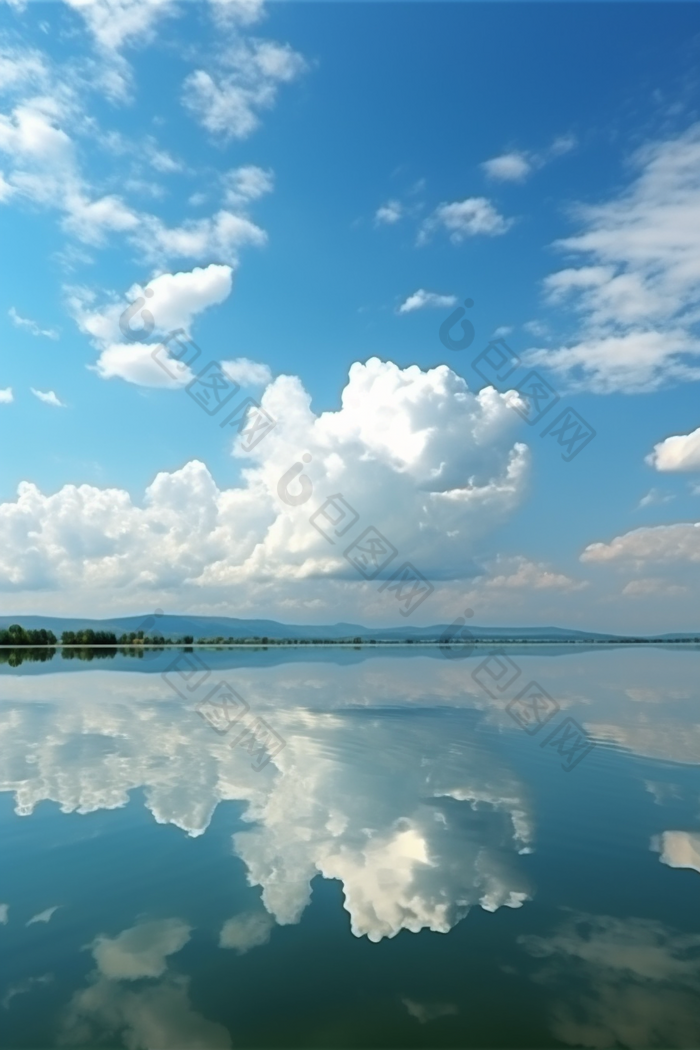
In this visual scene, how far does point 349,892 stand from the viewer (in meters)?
11.2

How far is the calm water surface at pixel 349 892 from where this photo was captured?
7656 mm

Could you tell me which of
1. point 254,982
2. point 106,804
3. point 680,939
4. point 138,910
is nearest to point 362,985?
point 254,982

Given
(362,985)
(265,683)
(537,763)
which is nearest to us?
(362,985)

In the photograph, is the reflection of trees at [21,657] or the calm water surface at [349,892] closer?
the calm water surface at [349,892]

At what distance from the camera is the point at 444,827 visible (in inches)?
578

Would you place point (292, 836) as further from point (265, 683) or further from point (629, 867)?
point (265, 683)

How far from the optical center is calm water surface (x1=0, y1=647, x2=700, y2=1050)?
766 centimetres

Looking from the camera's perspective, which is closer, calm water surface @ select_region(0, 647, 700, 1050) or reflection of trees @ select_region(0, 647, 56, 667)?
calm water surface @ select_region(0, 647, 700, 1050)

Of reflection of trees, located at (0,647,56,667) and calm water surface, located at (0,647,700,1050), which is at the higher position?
calm water surface, located at (0,647,700,1050)

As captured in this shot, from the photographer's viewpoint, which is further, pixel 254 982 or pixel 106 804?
pixel 106 804

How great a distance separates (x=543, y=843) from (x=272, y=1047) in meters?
8.00

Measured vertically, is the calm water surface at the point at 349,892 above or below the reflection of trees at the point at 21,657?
above

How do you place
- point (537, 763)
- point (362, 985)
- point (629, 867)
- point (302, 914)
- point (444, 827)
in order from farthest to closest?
1. point (537, 763)
2. point (444, 827)
3. point (629, 867)
4. point (302, 914)
5. point (362, 985)

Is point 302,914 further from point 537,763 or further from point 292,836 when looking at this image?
point 537,763
